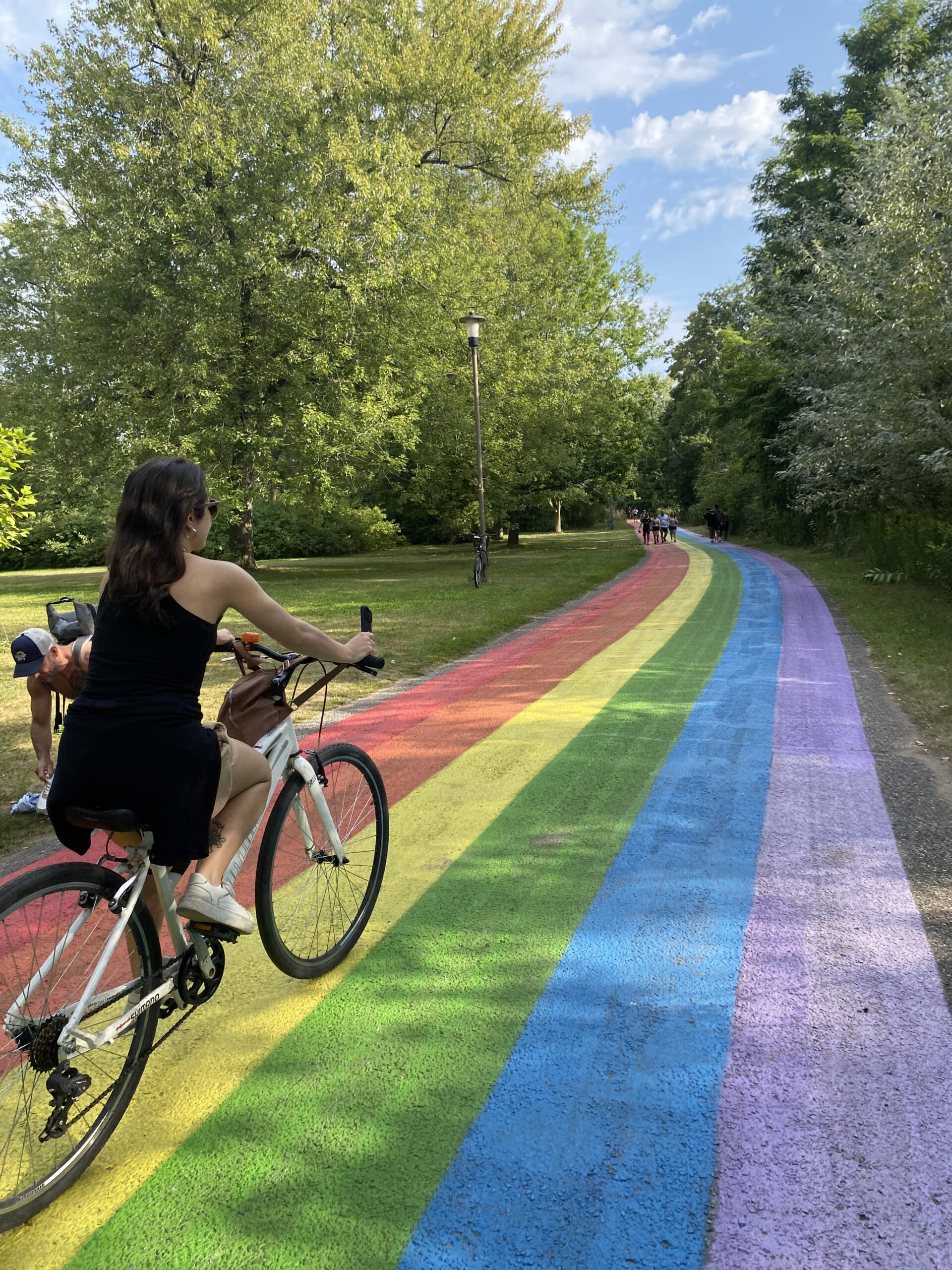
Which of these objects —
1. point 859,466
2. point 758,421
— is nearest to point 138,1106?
point 859,466

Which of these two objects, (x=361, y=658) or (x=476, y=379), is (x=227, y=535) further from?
(x=361, y=658)

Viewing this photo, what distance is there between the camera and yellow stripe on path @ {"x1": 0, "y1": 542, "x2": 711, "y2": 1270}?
1.96 meters

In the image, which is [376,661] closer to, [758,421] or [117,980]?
[117,980]

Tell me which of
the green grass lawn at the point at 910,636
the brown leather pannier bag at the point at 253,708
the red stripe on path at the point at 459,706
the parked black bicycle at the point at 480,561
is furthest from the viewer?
the parked black bicycle at the point at 480,561

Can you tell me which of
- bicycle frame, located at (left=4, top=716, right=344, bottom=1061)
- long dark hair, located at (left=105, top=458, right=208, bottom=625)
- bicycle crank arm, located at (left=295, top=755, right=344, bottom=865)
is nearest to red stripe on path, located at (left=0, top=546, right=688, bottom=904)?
bicycle crank arm, located at (left=295, top=755, right=344, bottom=865)

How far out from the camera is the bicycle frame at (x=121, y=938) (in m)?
1.90

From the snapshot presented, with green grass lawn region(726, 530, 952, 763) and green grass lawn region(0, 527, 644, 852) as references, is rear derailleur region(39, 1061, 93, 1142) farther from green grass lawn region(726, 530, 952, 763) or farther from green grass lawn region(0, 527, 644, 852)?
green grass lawn region(726, 530, 952, 763)

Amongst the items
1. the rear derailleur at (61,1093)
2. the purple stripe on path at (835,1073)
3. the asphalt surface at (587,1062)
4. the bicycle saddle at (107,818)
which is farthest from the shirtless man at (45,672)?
the purple stripe on path at (835,1073)

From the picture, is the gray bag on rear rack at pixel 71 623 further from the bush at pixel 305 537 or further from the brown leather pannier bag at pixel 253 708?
the bush at pixel 305 537

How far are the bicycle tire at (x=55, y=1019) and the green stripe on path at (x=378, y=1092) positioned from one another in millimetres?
206

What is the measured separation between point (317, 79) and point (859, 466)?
1598 centimetres

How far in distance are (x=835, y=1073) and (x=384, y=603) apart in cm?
1307

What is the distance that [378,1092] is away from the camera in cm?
230

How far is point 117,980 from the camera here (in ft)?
6.82
